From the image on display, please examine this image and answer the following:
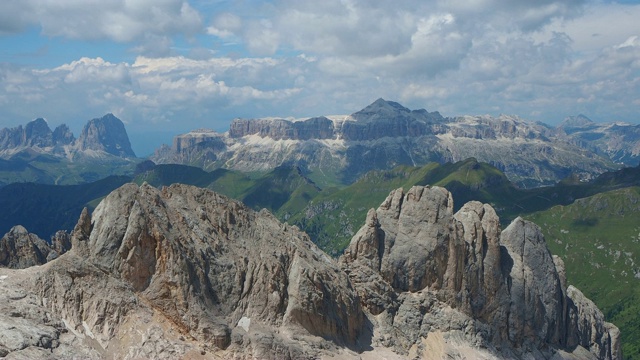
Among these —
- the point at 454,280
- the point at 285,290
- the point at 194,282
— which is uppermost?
the point at 194,282

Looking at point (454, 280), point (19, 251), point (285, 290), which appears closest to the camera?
point (285, 290)

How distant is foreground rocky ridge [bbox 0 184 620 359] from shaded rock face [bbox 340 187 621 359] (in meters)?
0.24

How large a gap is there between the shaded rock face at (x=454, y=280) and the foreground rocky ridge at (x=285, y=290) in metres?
0.24

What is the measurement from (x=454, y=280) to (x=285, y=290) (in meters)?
32.4

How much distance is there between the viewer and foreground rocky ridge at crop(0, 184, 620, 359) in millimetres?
68312

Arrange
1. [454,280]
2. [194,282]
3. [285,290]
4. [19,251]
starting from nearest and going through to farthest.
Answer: [194,282]
[285,290]
[454,280]
[19,251]

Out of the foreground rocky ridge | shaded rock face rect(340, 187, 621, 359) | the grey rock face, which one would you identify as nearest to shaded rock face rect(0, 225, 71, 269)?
the grey rock face

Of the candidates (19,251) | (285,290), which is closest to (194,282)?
(285,290)

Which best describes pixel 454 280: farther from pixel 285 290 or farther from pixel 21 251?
pixel 21 251

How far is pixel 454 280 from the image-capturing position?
9788 centimetres

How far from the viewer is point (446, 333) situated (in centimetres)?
9462

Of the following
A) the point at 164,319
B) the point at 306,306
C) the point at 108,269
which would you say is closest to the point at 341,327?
the point at 306,306

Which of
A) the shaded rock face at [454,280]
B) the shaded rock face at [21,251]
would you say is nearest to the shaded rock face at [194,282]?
the shaded rock face at [454,280]

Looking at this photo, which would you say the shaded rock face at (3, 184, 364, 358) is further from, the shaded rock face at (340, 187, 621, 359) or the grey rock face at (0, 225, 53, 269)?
the grey rock face at (0, 225, 53, 269)
